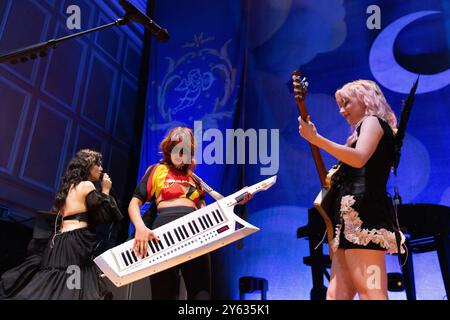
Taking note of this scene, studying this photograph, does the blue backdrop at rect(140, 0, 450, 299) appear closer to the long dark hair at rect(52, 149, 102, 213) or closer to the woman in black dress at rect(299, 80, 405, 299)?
the long dark hair at rect(52, 149, 102, 213)

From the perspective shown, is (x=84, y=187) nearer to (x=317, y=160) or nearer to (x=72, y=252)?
(x=72, y=252)

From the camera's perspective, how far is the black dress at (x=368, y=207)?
191 cm

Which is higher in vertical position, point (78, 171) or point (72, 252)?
point (78, 171)

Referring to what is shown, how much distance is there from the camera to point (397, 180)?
174 inches

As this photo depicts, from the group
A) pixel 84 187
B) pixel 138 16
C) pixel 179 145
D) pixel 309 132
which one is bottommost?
pixel 309 132

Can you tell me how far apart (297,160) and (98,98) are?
258 centimetres

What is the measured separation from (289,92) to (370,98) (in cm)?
289

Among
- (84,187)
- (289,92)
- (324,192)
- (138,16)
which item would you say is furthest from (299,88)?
(289,92)

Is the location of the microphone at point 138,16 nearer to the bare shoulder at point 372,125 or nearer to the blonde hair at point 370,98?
the blonde hair at point 370,98

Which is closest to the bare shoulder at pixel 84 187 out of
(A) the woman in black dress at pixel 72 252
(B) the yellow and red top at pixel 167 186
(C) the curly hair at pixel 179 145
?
(A) the woman in black dress at pixel 72 252

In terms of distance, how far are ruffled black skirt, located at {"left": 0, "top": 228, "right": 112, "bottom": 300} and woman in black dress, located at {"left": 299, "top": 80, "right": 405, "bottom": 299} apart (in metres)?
1.53

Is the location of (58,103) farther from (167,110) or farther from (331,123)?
(331,123)

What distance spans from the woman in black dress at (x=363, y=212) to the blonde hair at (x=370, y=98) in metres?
0.01

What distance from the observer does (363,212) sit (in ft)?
6.43
